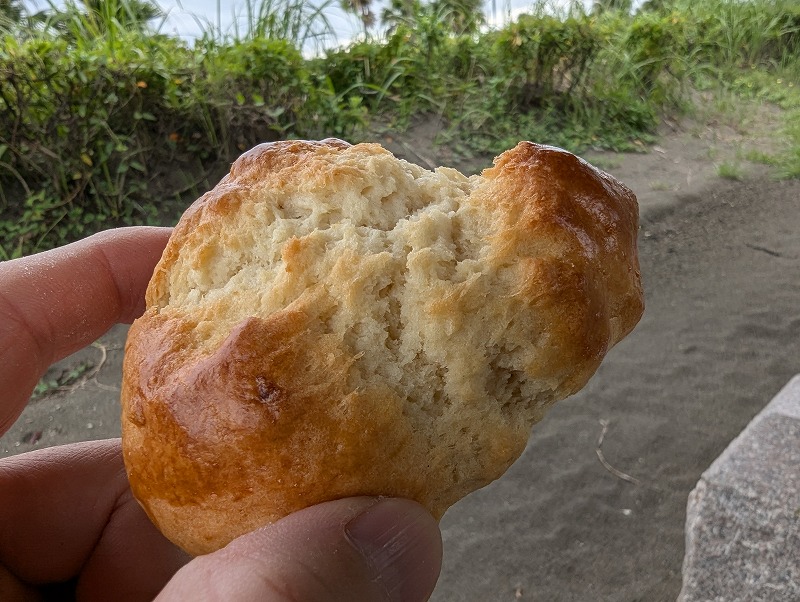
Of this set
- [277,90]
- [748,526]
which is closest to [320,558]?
[748,526]

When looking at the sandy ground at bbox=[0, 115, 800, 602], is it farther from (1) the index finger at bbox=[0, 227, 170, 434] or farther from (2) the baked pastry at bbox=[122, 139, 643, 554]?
(2) the baked pastry at bbox=[122, 139, 643, 554]

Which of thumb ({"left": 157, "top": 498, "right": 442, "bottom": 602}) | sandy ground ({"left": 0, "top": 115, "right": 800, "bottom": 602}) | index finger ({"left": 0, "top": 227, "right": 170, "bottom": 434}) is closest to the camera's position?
thumb ({"left": 157, "top": 498, "right": 442, "bottom": 602})

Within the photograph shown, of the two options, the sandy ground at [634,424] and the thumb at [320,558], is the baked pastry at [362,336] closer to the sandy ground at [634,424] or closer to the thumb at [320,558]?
the thumb at [320,558]

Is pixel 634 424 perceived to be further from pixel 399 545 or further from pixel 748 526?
pixel 399 545

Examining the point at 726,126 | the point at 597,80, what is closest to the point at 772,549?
the point at 597,80

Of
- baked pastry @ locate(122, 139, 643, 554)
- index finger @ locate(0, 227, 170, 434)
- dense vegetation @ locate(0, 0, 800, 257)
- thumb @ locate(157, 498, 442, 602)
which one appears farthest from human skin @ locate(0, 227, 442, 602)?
dense vegetation @ locate(0, 0, 800, 257)

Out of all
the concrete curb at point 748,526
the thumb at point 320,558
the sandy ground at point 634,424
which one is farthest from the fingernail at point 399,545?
the sandy ground at point 634,424
